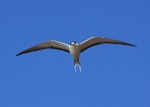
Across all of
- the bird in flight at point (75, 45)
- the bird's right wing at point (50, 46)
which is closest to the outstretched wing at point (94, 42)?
the bird in flight at point (75, 45)

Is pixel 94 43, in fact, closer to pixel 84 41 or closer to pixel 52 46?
pixel 84 41

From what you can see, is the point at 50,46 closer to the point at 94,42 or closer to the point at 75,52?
the point at 75,52

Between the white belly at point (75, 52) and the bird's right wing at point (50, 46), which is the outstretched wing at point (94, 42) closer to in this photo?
the white belly at point (75, 52)

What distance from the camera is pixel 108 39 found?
55.1 ft

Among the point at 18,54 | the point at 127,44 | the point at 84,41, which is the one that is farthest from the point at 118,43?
the point at 18,54

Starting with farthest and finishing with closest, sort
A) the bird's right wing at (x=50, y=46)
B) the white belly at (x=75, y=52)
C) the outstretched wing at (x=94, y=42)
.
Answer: the bird's right wing at (x=50, y=46) → the outstretched wing at (x=94, y=42) → the white belly at (x=75, y=52)

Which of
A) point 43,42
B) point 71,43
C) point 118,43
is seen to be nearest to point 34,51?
point 43,42

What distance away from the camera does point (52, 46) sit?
17438 mm

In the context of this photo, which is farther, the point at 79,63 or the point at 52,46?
the point at 52,46

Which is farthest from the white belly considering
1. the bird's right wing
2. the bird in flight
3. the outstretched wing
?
the bird's right wing

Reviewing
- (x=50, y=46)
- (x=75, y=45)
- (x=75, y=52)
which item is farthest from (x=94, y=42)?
(x=50, y=46)

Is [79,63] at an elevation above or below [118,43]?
below

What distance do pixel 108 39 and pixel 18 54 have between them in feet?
18.5

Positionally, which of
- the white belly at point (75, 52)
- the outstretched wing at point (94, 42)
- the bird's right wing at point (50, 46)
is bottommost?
the white belly at point (75, 52)
